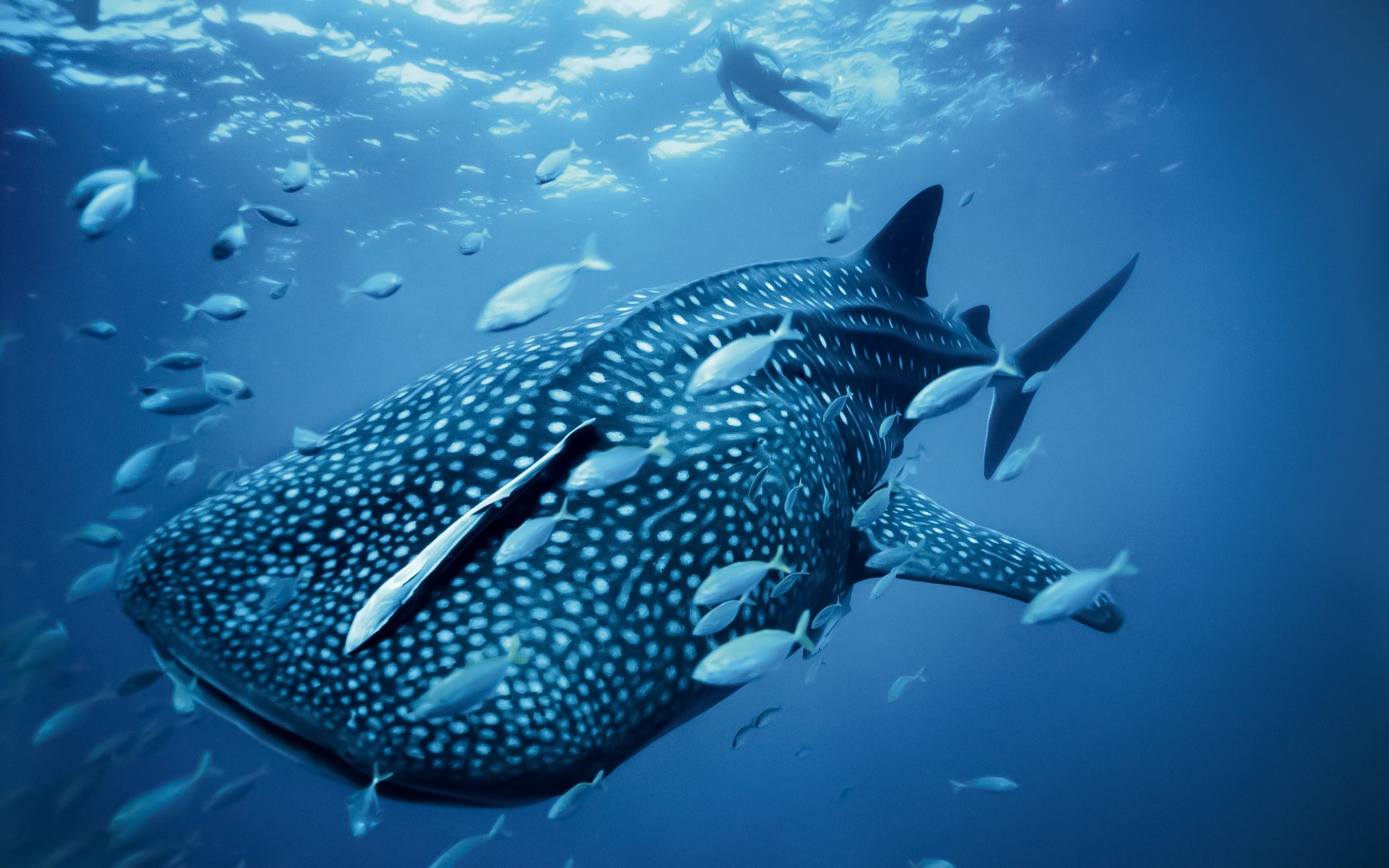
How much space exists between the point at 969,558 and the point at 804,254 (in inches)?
1342

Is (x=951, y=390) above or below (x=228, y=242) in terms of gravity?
above

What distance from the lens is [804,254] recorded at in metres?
35.2

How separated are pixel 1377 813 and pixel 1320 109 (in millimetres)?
21274

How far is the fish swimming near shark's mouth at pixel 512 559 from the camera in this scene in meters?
1.44

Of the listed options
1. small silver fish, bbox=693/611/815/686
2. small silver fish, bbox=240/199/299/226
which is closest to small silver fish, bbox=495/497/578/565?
small silver fish, bbox=693/611/815/686

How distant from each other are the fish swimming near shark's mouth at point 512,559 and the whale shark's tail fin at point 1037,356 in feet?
12.7

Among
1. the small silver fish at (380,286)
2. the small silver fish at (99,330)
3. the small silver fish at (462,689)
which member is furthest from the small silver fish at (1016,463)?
the small silver fish at (99,330)

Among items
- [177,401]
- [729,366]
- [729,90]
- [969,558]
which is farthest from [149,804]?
[729,90]

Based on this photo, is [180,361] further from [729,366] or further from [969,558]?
[969,558]

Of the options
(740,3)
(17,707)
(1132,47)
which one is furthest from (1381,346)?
(17,707)

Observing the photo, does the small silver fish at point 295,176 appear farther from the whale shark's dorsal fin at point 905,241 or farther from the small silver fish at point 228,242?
the whale shark's dorsal fin at point 905,241

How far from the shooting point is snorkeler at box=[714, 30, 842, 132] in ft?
47.0

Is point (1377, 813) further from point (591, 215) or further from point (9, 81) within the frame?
point (9, 81)

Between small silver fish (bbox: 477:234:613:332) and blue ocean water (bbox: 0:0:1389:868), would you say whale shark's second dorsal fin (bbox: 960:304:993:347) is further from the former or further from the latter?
blue ocean water (bbox: 0:0:1389:868)
